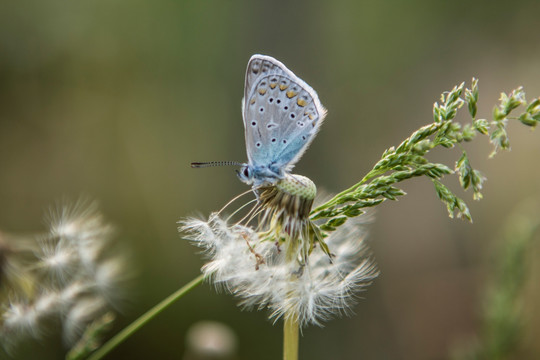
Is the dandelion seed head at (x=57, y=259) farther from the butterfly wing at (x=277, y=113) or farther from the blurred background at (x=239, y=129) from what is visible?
the blurred background at (x=239, y=129)

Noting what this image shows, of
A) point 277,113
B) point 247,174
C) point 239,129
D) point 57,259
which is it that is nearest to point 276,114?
point 277,113

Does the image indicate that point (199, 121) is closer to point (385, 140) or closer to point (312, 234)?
point (385, 140)

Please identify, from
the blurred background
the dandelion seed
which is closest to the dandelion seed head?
the dandelion seed

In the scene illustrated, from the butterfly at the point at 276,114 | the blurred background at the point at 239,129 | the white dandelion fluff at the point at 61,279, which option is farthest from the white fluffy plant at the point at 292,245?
the blurred background at the point at 239,129

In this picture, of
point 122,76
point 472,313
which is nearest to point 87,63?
point 122,76

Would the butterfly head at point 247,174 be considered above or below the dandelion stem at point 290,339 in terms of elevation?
above

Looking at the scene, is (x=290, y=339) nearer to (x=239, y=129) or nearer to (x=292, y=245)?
(x=292, y=245)
